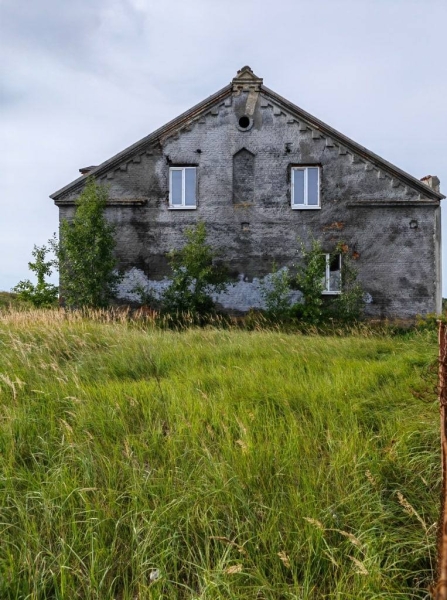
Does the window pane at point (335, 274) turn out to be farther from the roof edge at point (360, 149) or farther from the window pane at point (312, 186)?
the roof edge at point (360, 149)

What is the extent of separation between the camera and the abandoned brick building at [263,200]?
16922 millimetres

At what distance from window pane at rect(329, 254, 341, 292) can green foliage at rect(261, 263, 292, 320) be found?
1.59m

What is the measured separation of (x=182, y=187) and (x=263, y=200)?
2961 millimetres

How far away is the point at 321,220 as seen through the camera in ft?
56.2

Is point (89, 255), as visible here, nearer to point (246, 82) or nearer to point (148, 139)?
point (148, 139)

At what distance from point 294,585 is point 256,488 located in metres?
0.72

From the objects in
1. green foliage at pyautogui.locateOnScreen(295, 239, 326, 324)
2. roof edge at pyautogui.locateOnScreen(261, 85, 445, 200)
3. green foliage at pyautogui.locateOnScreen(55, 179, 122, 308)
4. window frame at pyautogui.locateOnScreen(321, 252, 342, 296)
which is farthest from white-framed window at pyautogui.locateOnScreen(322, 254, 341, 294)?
green foliage at pyautogui.locateOnScreen(55, 179, 122, 308)

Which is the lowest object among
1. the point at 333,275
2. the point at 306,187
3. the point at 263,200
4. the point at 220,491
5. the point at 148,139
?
the point at 220,491

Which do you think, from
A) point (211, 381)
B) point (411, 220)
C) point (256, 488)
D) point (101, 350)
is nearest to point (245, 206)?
point (411, 220)

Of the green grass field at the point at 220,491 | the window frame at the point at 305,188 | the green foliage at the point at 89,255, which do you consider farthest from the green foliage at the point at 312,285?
the green grass field at the point at 220,491

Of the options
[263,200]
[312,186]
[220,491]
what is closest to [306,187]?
[312,186]

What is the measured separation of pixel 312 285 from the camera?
16.0 metres

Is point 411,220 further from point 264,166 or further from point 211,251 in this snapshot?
point 211,251

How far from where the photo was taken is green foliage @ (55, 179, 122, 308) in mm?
15786
